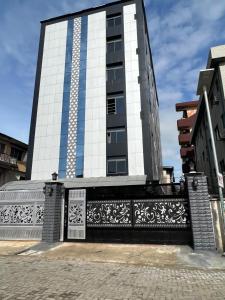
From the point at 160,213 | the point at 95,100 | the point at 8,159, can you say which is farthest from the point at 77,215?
the point at 8,159

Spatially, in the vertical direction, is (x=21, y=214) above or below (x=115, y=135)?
below

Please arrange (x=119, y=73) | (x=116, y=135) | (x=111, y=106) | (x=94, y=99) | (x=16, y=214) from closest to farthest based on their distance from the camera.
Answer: (x=16, y=214) → (x=116, y=135) → (x=111, y=106) → (x=94, y=99) → (x=119, y=73)

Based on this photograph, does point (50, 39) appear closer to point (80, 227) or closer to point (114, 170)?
point (114, 170)

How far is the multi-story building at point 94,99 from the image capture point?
20.4 meters

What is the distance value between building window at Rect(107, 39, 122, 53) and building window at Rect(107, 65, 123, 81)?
195cm

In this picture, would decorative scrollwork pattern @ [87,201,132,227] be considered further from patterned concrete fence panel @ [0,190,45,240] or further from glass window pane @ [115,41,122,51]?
glass window pane @ [115,41,122,51]

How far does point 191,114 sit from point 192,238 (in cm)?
3735

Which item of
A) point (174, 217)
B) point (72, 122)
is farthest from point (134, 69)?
point (174, 217)

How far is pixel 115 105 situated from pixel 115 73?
346cm

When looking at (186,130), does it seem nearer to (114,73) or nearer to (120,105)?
(114,73)

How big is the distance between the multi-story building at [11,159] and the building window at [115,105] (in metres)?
12.7

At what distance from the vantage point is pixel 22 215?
11.9 metres

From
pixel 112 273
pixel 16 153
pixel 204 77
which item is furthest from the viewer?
pixel 16 153

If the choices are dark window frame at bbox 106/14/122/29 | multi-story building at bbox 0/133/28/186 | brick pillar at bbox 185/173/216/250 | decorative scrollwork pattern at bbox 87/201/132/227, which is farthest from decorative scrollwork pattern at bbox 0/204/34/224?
dark window frame at bbox 106/14/122/29
